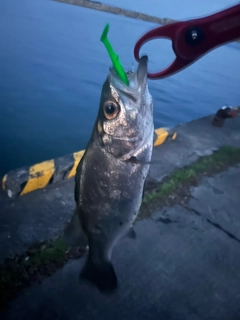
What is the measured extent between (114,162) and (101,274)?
0.74 m

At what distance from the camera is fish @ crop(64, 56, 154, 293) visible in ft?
5.27

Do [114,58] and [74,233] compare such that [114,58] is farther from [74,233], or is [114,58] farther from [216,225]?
[216,225]

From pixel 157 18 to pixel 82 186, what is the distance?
54.0 metres

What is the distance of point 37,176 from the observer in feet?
13.6

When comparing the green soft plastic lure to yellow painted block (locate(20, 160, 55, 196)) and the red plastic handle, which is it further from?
yellow painted block (locate(20, 160, 55, 196))

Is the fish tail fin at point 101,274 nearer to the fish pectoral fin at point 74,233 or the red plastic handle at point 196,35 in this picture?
the fish pectoral fin at point 74,233

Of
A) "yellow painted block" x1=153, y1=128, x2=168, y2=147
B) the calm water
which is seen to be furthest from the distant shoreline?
"yellow painted block" x1=153, y1=128, x2=168, y2=147

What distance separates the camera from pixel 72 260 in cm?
334

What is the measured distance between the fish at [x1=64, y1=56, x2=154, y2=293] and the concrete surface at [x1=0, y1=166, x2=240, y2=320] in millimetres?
1354

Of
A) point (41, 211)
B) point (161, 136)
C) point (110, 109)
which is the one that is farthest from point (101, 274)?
point (161, 136)

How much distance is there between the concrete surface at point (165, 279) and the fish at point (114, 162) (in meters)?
1.35

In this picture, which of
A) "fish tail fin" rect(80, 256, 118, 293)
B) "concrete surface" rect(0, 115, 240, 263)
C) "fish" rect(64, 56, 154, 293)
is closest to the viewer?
"fish" rect(64, 56, 154, 293)

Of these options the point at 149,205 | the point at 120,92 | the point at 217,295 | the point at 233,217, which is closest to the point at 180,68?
the point at 120,92

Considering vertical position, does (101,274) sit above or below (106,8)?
above
